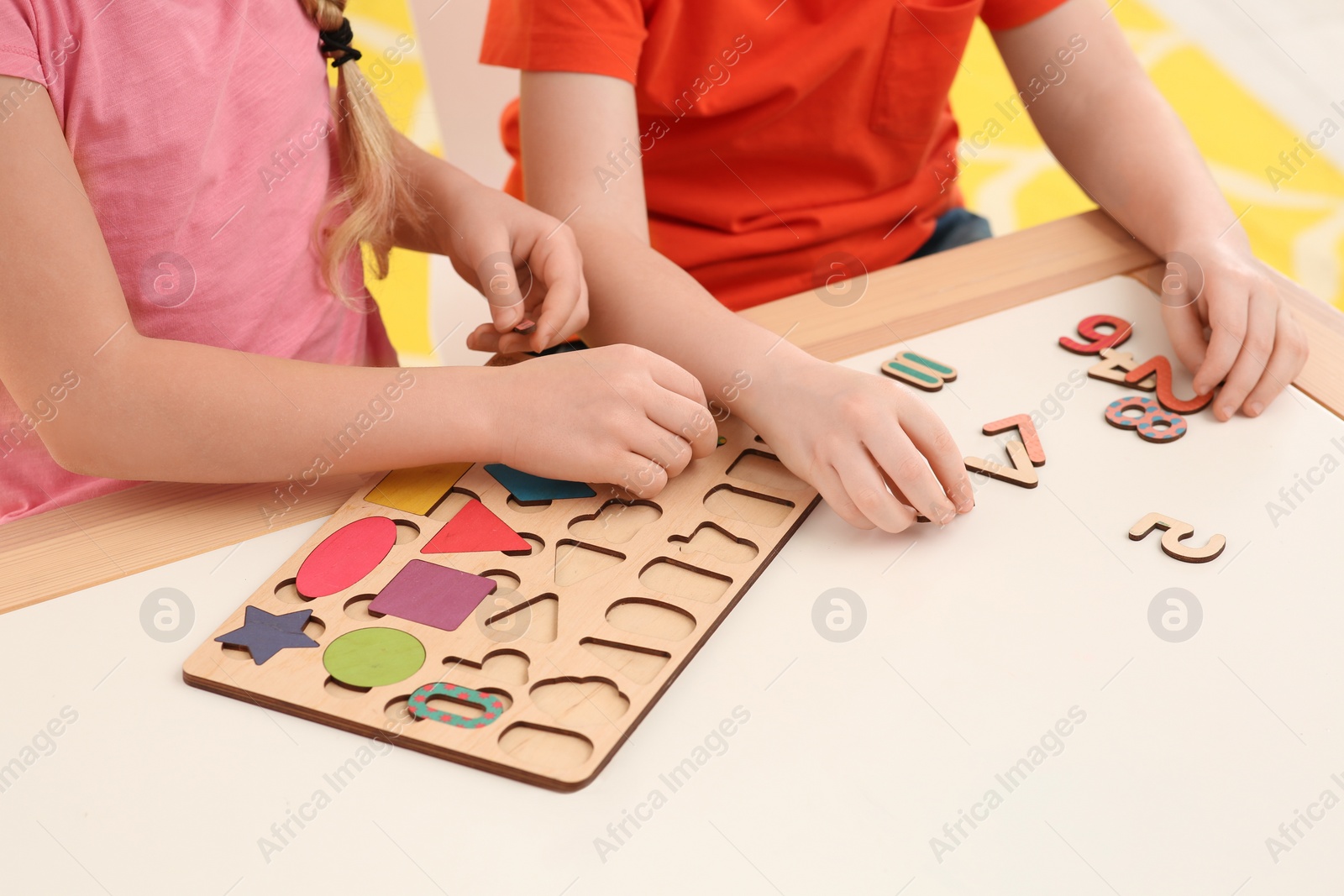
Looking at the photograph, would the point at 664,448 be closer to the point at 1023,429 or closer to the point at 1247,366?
the point at 1023,429

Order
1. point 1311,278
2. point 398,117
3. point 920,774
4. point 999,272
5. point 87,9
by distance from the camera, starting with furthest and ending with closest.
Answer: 1. point 1311,278
2. point 398,117
3. point 999,272
4. point 87,9
5. point 920,774

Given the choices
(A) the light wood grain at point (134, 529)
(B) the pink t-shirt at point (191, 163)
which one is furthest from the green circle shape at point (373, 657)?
(B) the pink t-shirt at point (191, 163)

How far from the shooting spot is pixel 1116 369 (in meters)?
0.64

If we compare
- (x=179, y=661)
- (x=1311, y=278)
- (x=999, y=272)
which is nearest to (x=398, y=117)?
(x=999, y=272)

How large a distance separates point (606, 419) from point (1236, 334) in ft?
1.22

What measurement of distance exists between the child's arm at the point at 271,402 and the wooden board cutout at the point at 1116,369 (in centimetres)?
24

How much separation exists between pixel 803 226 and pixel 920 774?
57 centimetres

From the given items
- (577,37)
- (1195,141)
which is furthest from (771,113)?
(1195,141)

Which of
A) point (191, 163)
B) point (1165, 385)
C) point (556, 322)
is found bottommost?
point (1165, 385)

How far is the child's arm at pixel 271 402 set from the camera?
53cm

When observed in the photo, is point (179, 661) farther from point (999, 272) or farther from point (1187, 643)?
point (999, 272)

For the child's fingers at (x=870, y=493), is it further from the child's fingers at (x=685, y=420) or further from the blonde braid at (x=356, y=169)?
the blonde braid at (x=356, y=169)

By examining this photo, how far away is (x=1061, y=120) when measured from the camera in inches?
33.7

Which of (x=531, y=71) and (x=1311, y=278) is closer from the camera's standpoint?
(x=531, y=71)
